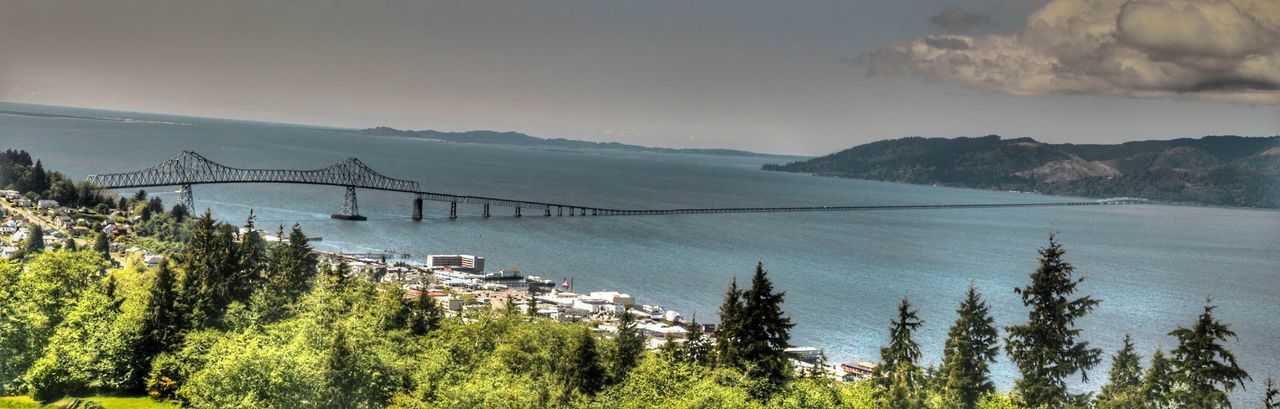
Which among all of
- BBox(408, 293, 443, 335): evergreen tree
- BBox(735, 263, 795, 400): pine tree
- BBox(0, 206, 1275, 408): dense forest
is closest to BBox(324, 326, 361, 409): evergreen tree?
BBox(0, 206, 1275, 408): dense forest

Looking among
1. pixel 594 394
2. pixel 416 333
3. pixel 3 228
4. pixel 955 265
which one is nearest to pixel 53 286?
pixel 416 333

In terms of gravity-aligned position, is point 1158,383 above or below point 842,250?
above

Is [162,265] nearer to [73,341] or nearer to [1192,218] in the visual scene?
[73,341]

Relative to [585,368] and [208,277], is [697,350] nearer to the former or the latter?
[585,368]

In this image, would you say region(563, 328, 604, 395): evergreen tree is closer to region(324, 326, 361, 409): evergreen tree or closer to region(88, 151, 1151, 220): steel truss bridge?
region(324, 326, 361, 409): evergreen tree

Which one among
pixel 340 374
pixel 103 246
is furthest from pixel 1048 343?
pixel 103 246
